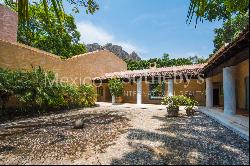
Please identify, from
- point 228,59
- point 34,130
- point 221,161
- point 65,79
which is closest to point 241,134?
point 221,161

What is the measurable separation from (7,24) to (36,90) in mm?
9279

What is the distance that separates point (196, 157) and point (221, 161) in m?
0.60

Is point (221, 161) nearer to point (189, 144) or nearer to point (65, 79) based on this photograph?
point (189, 144)

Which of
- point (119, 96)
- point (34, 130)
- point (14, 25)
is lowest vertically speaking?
point (34, 130)

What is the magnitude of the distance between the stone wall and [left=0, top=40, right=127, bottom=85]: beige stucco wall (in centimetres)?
130

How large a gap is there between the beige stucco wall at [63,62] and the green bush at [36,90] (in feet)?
6.73

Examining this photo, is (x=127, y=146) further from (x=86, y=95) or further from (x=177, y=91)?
(x=86, y=95)

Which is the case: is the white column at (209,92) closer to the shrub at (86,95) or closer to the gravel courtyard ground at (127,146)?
the gravel courtyard ground at (127,146)

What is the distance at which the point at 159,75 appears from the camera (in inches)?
762

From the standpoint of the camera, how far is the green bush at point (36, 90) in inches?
557

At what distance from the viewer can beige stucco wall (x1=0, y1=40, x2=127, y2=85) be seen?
17.0m

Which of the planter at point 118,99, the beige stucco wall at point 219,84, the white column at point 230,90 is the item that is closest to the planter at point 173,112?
the white column at point 230,90

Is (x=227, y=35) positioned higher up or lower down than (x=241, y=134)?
higher up

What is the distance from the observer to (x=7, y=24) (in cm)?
2089
